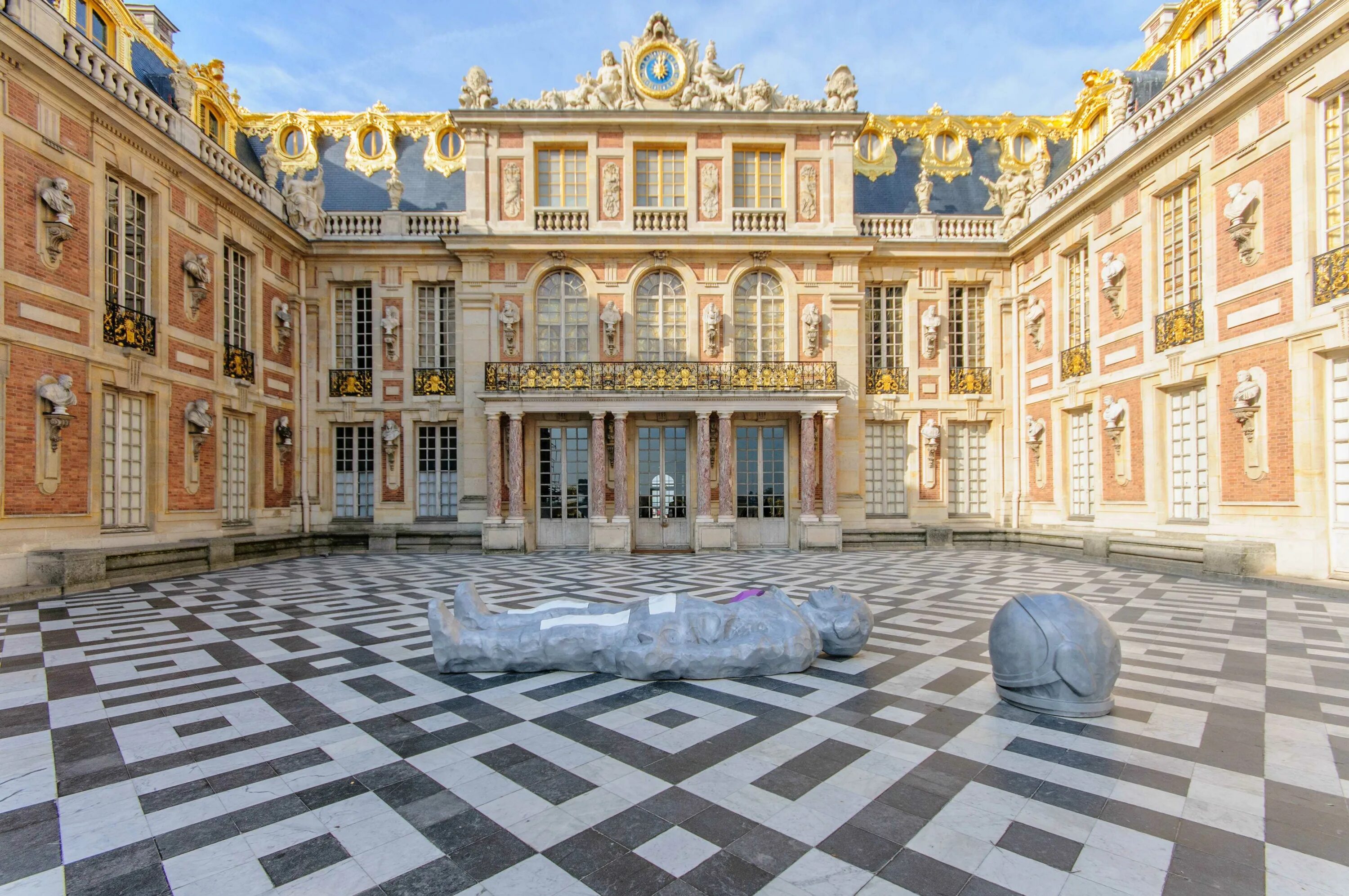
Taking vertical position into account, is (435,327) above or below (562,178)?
below

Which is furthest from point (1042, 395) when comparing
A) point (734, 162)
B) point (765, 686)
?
point (765, 686)

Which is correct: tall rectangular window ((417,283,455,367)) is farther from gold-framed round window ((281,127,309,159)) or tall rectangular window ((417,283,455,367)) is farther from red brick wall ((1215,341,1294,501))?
red brick wall ((1215,341,1294,501))

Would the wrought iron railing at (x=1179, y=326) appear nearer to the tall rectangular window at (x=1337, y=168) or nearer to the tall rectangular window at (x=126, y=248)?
the tall rectangular window at (x=1337, y=168)

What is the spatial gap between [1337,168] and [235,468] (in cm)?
2257

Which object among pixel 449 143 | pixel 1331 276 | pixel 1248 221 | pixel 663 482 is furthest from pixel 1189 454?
pixel 449 143

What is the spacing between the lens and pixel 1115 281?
14.7 m

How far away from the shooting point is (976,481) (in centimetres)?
1922

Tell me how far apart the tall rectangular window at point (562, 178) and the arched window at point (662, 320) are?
3227 millimetres

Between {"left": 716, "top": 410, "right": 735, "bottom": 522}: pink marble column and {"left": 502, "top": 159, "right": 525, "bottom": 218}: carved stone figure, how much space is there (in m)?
8.27

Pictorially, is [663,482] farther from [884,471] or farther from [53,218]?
[53,218]

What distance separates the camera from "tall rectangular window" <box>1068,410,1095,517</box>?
15.9 m

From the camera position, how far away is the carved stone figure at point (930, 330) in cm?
1898

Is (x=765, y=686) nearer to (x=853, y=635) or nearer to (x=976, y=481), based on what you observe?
(x=853, y=635)

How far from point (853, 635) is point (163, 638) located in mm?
7623
